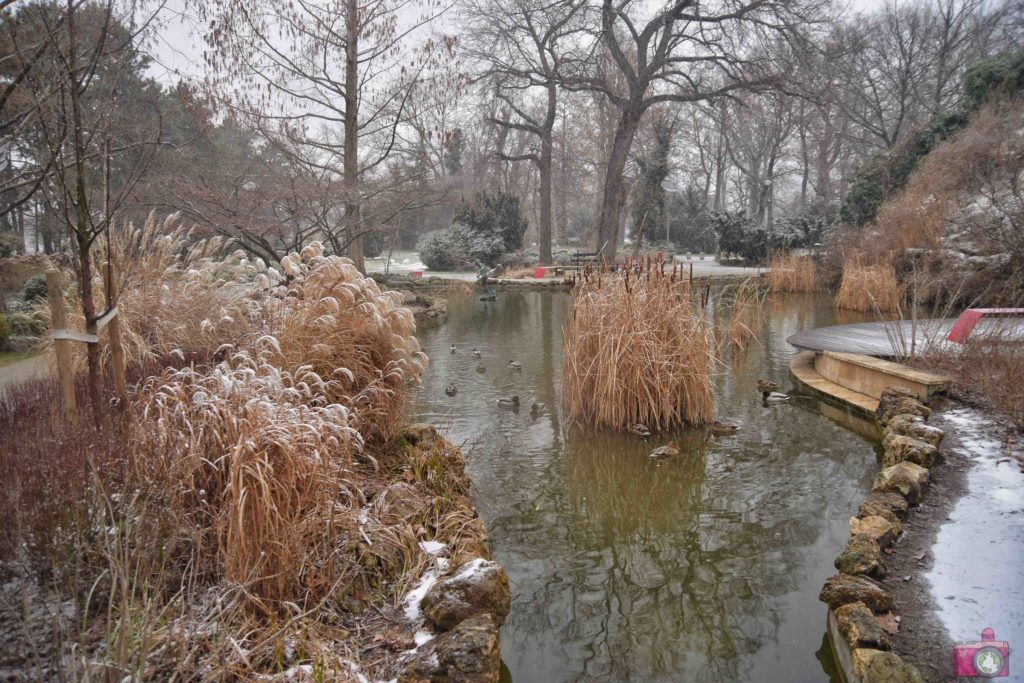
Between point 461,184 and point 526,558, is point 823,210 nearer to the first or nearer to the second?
point 461,184

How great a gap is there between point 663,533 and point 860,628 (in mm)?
1419

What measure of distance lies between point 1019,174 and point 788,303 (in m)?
4.34

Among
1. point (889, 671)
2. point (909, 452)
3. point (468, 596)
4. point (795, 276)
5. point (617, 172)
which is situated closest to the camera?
point (889, 671)

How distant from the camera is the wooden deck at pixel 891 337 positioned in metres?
5.77

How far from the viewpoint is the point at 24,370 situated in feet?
22.7

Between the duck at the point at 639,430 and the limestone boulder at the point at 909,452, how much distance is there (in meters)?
1.63

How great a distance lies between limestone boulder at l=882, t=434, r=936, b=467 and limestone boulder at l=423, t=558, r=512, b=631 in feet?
8.92

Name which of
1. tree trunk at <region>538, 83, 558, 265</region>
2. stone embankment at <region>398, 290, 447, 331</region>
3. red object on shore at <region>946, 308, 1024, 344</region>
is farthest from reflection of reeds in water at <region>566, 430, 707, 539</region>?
tree trunk at <region>538, 83, 558, 265</region>

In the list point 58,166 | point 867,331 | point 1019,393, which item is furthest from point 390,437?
point 867,331

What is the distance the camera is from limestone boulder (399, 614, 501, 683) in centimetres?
211

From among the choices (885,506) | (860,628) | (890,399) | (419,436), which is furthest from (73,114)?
(890,399)

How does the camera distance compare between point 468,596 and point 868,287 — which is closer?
point 468,596

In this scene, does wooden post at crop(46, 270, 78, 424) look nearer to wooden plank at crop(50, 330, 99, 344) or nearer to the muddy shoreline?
wooden plank at crop(50, 330, 99, 344)

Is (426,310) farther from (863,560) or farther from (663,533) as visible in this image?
(863,560)
